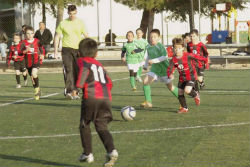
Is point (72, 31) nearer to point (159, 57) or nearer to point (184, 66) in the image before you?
point (159, 57)

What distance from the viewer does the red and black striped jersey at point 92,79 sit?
654cm

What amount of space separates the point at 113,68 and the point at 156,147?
62.1 feet

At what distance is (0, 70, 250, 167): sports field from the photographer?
6.93m

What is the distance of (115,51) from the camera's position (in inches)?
1120

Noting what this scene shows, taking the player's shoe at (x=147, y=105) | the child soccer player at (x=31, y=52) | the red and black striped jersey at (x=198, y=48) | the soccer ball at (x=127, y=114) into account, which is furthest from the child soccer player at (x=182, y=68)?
the child soccer player at (x=31, y=52)

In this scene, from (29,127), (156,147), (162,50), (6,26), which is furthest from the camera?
(6,26)

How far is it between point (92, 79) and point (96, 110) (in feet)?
1.12

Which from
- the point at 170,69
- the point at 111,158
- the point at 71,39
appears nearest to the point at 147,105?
the point at 170,69

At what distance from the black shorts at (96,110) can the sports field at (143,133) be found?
531 millimetres

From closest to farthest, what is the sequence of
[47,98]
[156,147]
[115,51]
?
[156,147] < [47,98] < [115,51]

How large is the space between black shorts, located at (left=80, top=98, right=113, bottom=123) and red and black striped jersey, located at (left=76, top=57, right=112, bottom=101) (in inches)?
2.1

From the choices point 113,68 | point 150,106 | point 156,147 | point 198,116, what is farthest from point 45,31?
point 156,147

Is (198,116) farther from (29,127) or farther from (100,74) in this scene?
(100,74)

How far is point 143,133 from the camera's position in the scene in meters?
8.72
